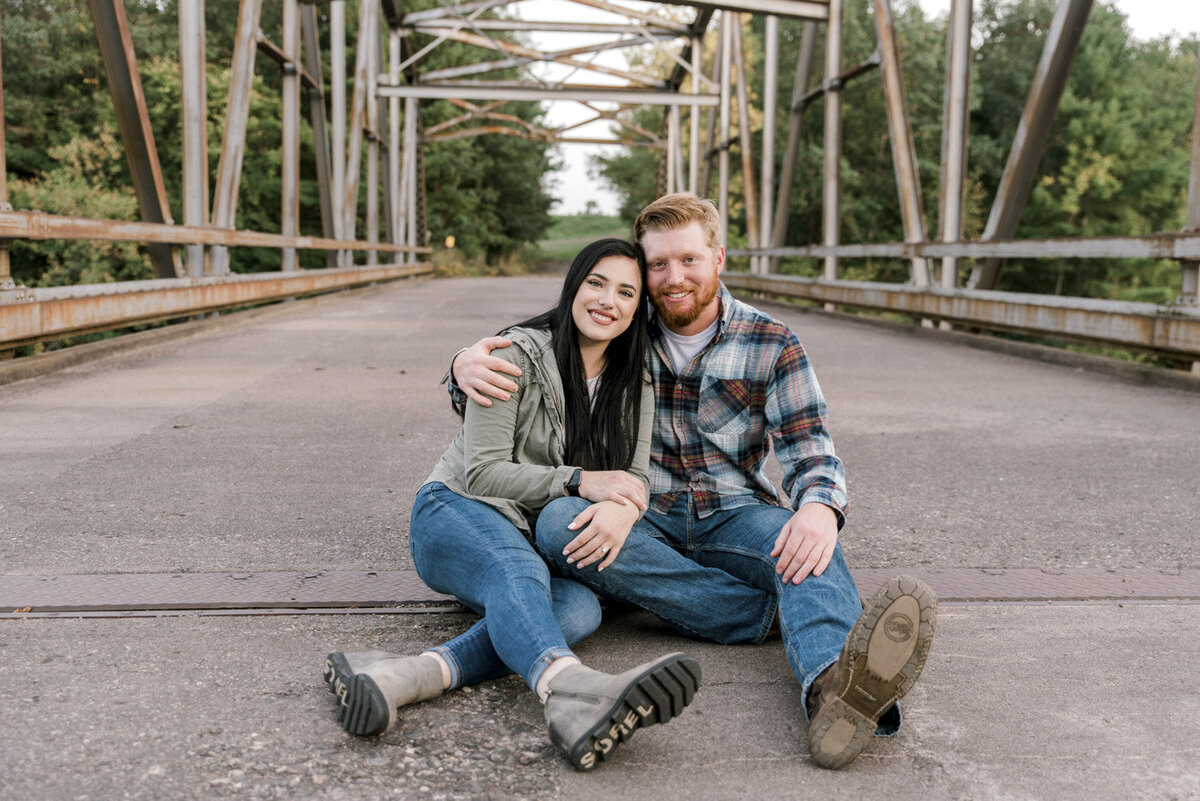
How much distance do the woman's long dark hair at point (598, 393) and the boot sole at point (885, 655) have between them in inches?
31.8

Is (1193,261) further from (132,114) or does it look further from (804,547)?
Answer: (132,114)

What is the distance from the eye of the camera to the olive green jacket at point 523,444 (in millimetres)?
2521

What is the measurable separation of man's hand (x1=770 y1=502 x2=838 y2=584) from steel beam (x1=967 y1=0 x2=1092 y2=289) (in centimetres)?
644

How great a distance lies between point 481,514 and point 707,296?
0.72 m

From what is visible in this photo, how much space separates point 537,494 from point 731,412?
1.75ft

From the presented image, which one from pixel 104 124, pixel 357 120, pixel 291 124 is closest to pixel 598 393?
pixel 291 124

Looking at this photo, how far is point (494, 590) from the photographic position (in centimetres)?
226

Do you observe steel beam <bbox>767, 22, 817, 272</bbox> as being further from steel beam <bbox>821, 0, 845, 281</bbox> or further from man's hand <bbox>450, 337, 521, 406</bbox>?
man's hand <bbox>450, 337, 521, 406</bbox>

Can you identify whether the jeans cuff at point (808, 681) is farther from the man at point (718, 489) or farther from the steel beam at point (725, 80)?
the steel beam at point (725, 80)

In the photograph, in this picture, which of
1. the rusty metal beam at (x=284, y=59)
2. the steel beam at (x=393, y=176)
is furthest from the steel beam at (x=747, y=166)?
the steel beam at (x=393, y=176)

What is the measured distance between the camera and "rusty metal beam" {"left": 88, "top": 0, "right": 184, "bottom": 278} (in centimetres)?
802

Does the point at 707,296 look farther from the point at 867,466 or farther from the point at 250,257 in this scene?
the point at 250,257

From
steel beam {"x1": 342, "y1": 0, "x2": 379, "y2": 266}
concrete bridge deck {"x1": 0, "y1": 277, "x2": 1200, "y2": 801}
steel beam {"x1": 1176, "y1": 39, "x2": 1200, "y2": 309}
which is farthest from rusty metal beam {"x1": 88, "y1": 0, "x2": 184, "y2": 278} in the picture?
steel beam {"x1": 342, "y1": 0, "x2": 379, "y2": 266}

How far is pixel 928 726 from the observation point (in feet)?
6.80
